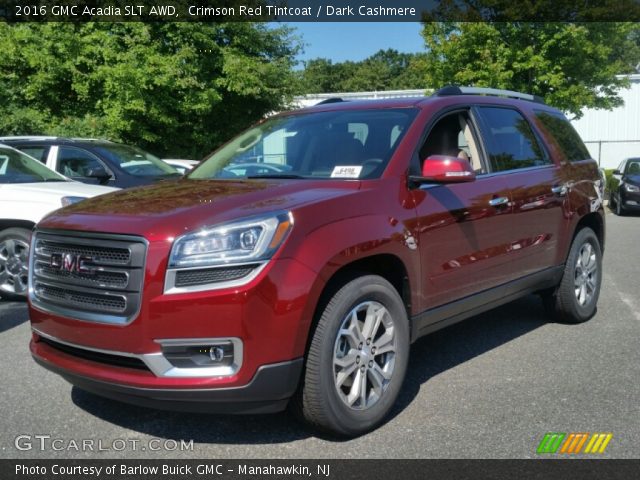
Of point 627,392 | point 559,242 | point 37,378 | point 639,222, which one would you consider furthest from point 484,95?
point 639,222

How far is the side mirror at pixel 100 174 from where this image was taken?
332 inches

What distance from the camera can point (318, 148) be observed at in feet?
14.3

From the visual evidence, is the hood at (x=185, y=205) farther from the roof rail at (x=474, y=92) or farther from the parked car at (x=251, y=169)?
the roof rail at (x=474, y=92)

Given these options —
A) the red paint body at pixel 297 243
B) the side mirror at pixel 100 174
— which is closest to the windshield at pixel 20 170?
the side mirror at pixel 100 174

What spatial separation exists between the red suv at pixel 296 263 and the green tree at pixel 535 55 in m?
18.9

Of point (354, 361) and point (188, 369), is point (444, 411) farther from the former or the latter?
point (188, 369)

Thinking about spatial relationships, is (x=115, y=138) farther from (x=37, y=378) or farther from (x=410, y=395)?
(x=410, y=395)

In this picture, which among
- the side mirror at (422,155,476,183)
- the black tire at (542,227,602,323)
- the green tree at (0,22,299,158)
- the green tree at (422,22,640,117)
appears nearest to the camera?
the side mirror at (422,155,476,183)

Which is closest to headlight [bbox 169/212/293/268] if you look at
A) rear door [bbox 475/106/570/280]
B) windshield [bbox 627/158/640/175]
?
rear door [bbox 475/106/570/280]

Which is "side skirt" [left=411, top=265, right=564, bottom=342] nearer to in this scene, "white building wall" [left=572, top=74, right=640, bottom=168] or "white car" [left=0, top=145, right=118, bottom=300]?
"white car" [left=0, top=145, right=118, bottom=300]

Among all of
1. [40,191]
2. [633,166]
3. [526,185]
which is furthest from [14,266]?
[633,166]

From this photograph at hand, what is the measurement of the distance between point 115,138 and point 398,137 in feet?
50.6

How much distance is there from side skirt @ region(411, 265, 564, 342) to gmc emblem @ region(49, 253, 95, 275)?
1868mm

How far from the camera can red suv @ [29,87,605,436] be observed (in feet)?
10.2
